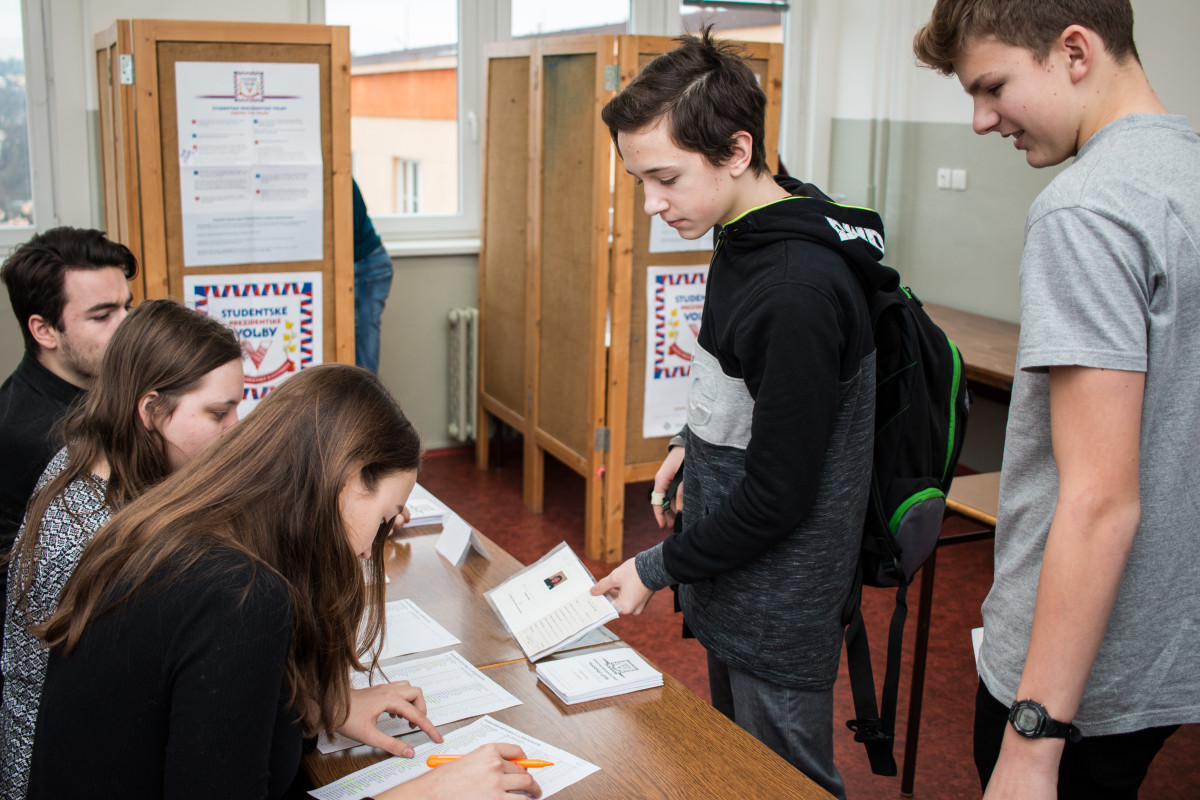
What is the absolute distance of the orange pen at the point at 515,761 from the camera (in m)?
1.28

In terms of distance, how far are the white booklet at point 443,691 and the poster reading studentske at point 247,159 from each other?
1943 millimetres

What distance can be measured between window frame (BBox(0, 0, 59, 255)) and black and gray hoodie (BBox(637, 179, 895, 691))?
3.57m

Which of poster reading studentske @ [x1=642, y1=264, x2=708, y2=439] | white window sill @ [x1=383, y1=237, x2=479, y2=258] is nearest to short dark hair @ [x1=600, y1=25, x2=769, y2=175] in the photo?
poster reading studentske @ [x1=642, y1=264, x2=708, y2=439]

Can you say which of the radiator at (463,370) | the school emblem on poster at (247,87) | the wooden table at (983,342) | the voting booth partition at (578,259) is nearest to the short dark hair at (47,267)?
the school emblem on poster at (247,87)

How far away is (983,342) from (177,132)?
2.94m

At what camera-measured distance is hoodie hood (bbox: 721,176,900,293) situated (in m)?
1.35

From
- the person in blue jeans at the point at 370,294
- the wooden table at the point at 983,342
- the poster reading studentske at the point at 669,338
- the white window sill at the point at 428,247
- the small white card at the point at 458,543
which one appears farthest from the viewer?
the white window sill at the point at 428,247

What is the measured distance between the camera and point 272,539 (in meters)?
1.13

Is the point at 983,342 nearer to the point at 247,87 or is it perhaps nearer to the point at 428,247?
the point at 428,247

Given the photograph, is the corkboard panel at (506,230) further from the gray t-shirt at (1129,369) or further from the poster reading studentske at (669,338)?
the gray t-shirt at (1129,369)

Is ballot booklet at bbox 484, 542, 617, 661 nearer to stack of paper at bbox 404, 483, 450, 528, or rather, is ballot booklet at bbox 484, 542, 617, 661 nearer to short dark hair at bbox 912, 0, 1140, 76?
stack of paper at bbox 404, 483, 450, 528

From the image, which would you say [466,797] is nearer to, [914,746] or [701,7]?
[914,746]

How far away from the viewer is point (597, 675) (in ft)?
5.00

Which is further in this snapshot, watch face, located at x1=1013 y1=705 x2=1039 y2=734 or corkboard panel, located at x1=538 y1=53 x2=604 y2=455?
corkboard panel, located at x1=538 y1=53 x2=604 y2=455
